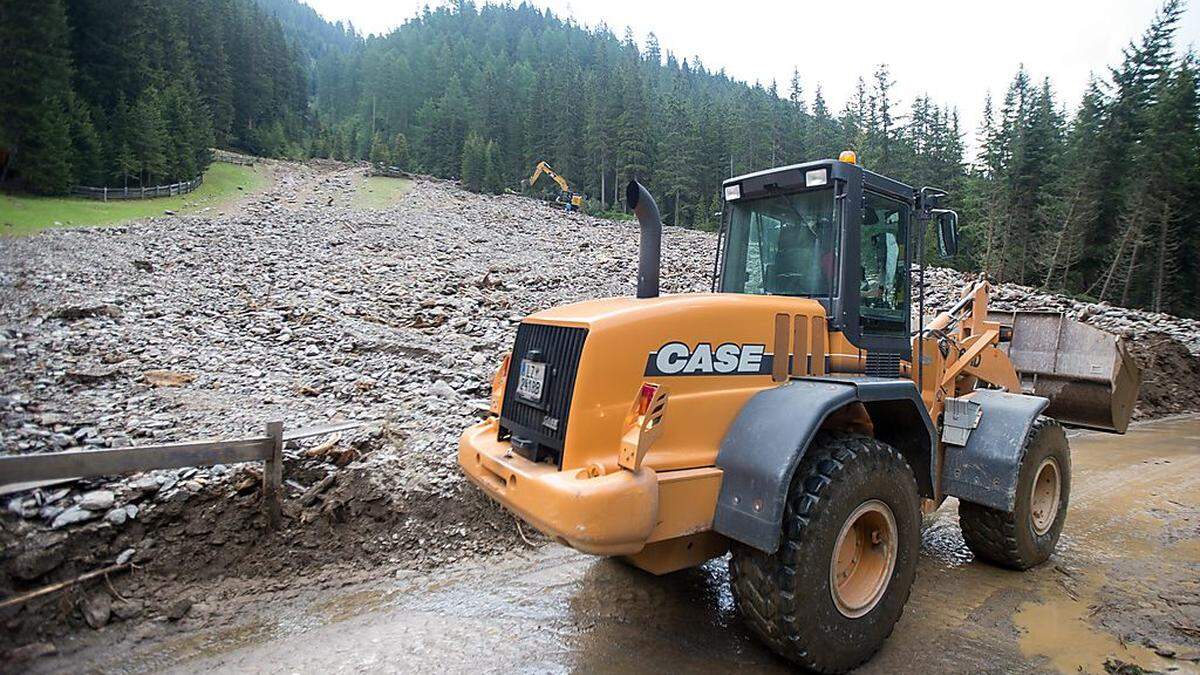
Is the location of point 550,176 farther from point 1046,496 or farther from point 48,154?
point 48,154

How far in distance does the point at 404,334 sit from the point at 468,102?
66009mm

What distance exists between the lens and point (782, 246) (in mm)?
4117

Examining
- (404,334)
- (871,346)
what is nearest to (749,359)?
(871,346)

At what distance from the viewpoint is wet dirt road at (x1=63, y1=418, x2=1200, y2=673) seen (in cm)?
339

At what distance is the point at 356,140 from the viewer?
7194 centimetres

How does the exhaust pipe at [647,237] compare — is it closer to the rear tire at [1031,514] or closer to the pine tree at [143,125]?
the pine tree at [143,125]

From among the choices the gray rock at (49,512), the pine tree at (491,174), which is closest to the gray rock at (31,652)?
the gray rock at (49,512)

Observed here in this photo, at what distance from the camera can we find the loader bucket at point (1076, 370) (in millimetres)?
6723

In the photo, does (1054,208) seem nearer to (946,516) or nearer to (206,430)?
(946,516)

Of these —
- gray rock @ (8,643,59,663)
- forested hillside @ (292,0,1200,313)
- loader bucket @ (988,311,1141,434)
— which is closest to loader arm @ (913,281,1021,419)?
loader bucket @ (988,311,1141,434)

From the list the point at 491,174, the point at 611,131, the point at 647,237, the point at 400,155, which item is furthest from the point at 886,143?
the point at 647,237

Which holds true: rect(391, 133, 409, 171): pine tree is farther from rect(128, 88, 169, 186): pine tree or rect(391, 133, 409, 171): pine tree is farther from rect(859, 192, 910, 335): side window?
rect(859, 192, 910, 335): side window

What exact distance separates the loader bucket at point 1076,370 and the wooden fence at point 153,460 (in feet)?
25.7

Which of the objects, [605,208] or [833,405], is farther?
[605,208]
